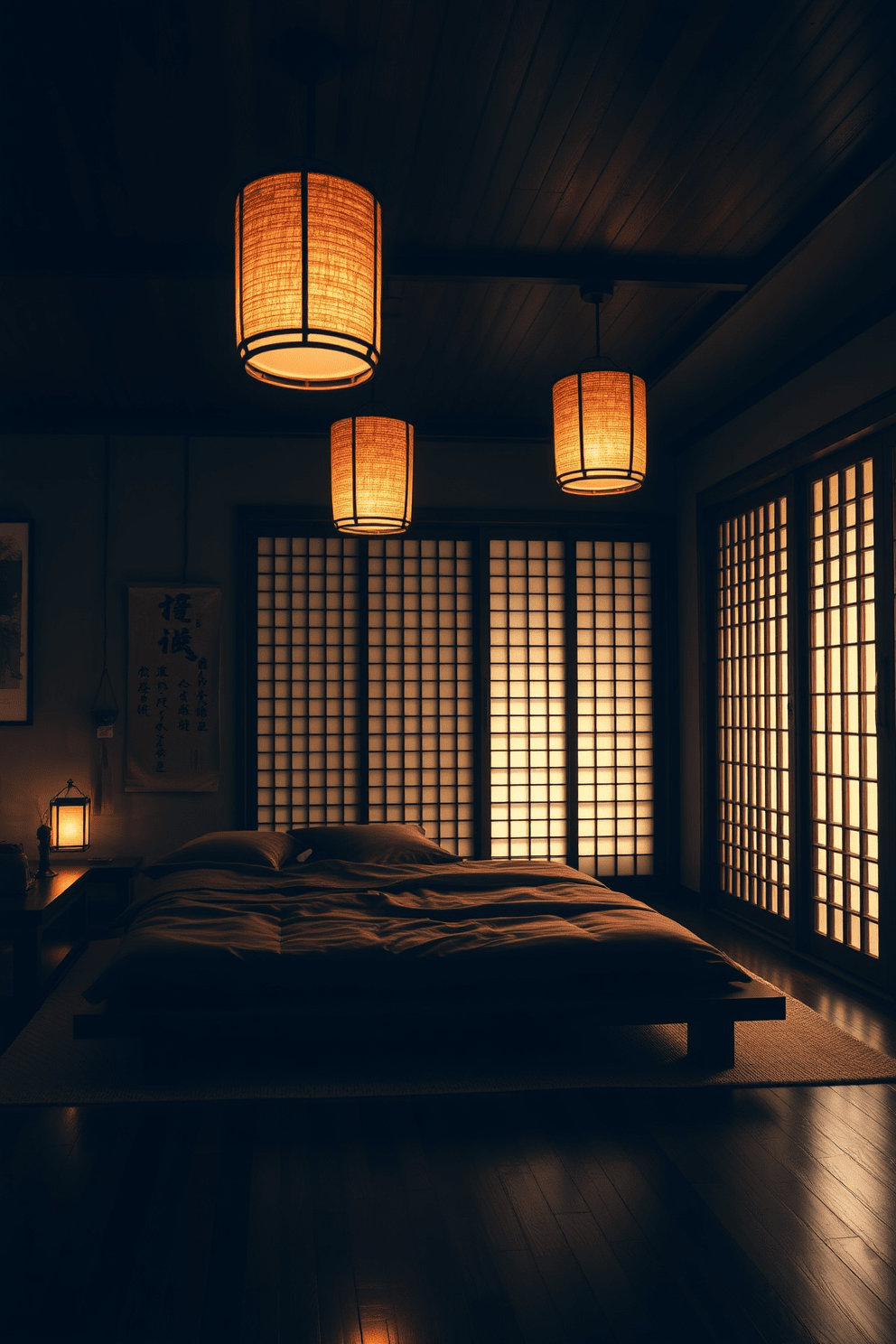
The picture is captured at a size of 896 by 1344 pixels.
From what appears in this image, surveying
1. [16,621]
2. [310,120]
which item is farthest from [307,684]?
[310,120]

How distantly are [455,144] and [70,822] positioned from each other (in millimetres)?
4094

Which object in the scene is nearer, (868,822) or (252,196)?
(252,196)

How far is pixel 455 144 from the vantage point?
2.97 m

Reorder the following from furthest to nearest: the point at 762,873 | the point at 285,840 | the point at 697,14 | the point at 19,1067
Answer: the point at 762,873
the point at 285,840
the point at 19,1067
the point at 697,14

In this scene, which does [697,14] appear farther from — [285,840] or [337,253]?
[285,840]

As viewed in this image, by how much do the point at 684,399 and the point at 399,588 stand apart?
6.84 feet

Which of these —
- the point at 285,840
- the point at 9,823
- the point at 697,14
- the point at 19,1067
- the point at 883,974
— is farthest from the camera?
the point at 9,823

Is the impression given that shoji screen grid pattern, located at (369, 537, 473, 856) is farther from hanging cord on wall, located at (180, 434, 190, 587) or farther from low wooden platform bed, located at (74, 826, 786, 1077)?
low wooden platform bed, located at (74, 826, 786, 1077)

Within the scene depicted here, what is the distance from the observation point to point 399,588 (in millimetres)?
6191

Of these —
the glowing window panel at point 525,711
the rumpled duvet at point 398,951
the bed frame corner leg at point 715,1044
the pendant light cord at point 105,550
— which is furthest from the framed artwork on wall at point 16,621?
the bed frame corner leg at point 715,1044

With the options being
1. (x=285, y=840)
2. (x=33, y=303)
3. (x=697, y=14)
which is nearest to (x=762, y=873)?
(x=285, y=840)

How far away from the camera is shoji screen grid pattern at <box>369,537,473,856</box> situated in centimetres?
615

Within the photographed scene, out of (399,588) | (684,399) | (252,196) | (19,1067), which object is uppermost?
(684,399)

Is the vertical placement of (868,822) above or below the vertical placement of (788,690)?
below
